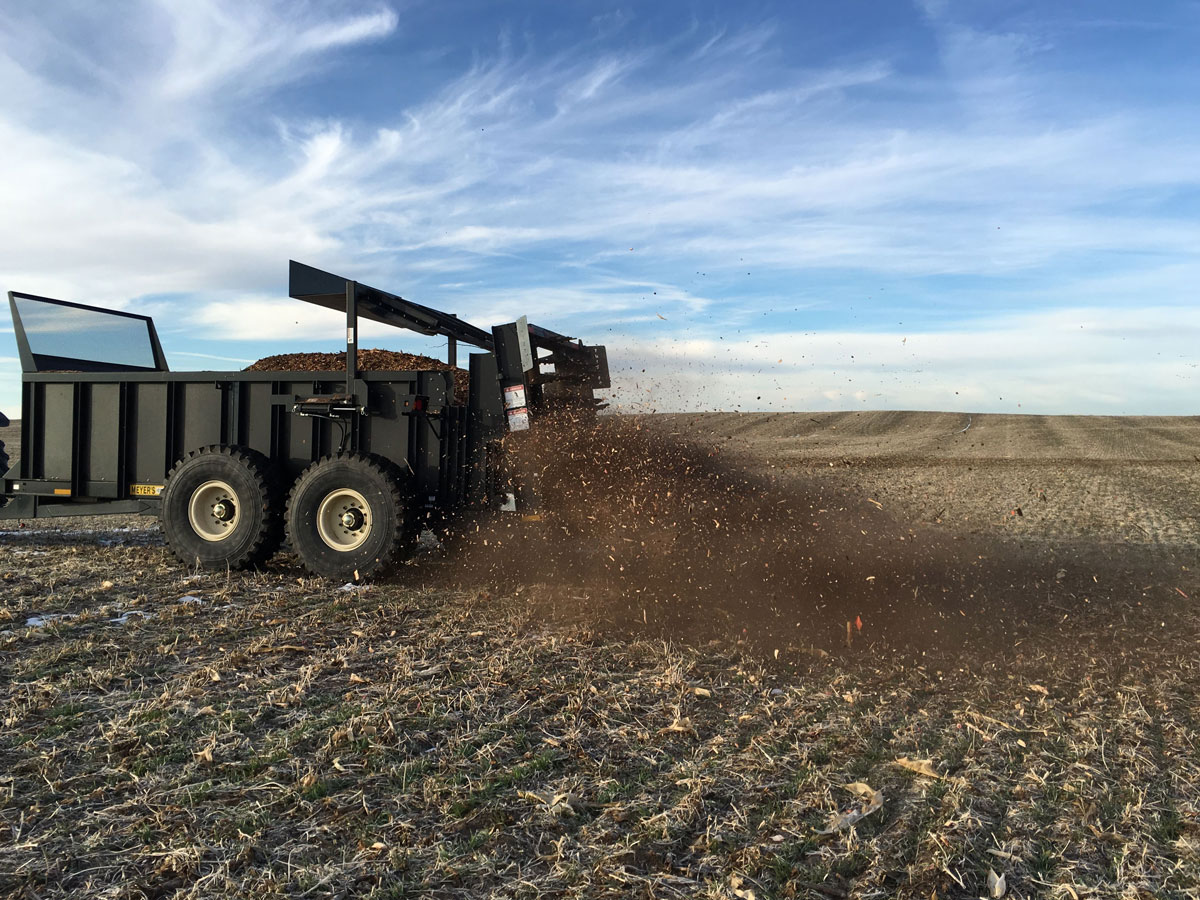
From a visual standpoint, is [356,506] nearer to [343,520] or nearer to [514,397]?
[343,520]

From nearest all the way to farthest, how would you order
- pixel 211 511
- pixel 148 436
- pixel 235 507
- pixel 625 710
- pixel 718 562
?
pixel 625 710 → pixel 718 562 → pixel 235 507 → pixel 211 511 → pixel 148 436

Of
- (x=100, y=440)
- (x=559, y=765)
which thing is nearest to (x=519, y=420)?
(x=559, y=765)

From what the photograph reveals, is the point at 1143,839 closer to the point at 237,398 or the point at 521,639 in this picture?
the point at 521,639

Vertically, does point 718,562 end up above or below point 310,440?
below

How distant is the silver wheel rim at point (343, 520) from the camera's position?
7691mm

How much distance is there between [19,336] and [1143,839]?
430 inches

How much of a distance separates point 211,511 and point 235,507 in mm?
319

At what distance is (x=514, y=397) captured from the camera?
7.90m

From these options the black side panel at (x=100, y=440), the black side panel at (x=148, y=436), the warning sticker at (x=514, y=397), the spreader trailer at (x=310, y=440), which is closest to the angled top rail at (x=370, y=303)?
the spreader trailer at (x=310, y=440)

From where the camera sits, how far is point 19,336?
9484 millimetres

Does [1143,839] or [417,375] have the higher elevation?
[417,375]

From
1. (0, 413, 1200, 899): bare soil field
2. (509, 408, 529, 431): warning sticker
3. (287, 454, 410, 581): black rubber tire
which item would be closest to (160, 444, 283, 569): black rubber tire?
(0, 413, 1200, 899): bare soil field

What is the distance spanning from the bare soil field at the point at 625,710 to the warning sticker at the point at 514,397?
47 cm

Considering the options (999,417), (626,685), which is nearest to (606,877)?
(626,685)
